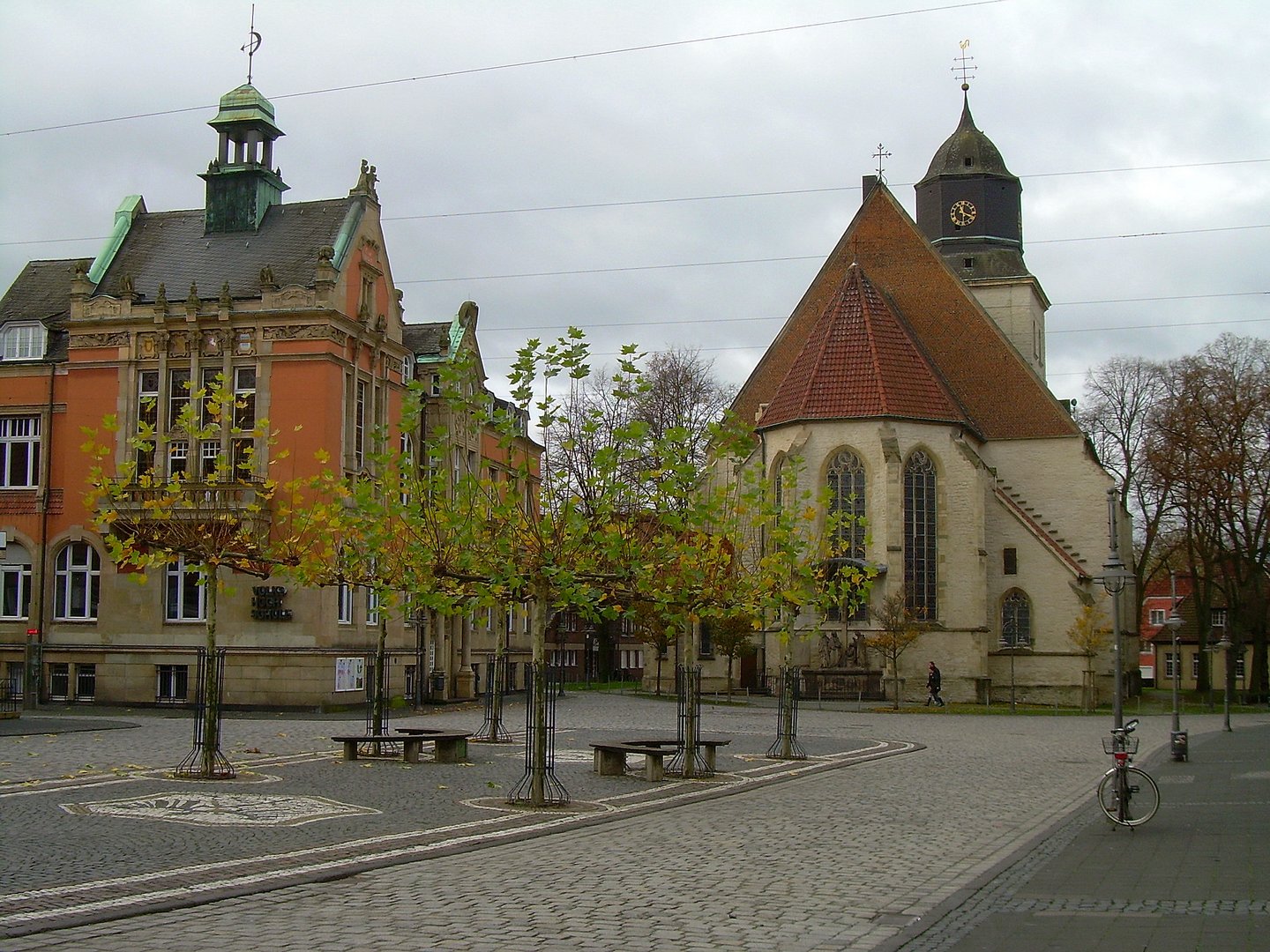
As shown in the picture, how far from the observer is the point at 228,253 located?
40219 mm

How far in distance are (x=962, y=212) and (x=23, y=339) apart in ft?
133

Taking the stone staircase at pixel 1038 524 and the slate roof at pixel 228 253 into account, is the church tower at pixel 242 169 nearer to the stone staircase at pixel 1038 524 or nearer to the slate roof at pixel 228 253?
the slate roof at pixel 228 253

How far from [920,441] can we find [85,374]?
92.6 feet

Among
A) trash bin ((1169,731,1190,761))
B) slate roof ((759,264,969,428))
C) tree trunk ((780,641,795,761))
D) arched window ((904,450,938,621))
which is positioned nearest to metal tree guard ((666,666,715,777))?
tree trunk ((780,641,795,761))

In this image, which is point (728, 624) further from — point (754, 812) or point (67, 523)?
point (754, 812)


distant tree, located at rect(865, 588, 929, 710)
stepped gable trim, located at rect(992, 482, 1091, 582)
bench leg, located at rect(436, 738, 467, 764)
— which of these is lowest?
bench leg, located at rect(436, 738, 467, 764)

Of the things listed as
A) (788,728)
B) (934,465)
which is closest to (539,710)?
(788,728)

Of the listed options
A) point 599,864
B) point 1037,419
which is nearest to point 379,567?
point 599,864

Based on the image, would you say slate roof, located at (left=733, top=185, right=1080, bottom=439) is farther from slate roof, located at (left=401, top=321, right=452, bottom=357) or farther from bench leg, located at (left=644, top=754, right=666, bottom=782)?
bench leg, located at (left=644, top=754, right=666, bottom=782)

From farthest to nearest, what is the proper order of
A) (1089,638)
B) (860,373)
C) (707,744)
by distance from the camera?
(860,373), (1089,638), (707,744)

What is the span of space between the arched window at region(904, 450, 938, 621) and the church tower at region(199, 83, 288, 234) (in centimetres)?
2411

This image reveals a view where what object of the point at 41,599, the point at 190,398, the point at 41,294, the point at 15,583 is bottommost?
the point at 41,599

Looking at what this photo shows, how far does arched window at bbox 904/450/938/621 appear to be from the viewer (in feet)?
162

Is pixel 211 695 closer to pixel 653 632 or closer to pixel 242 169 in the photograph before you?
pixel 242 169
